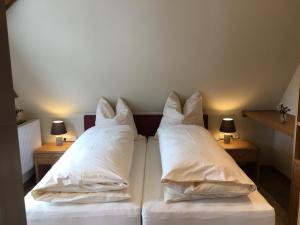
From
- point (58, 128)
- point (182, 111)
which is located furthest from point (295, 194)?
point (58, 128)

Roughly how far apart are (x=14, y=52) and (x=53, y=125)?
3.25 feet

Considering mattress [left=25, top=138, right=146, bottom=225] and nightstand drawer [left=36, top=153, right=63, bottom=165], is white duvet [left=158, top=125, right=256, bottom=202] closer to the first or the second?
mattress [left=25, top=138, right=146, bottom=225]

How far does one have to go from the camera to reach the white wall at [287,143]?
337cm

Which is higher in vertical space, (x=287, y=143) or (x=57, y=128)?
(x=57, y=128)

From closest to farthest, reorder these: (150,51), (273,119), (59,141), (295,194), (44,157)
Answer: (295,194), (150,51), (273,119), (44,157), (59,141)

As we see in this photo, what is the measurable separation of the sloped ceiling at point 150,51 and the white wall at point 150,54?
0.01 meters

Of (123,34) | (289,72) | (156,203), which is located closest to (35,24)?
(123,34)

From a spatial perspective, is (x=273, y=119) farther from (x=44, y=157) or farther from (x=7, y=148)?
(x=7, y=148)

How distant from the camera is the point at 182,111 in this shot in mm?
3484

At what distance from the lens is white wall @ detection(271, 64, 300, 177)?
3.37m

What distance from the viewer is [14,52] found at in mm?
3096

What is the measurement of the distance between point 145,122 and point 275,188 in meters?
1.79

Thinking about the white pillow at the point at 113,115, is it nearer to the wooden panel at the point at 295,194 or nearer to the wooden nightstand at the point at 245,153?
the wooden nightstand at the point at 245,153

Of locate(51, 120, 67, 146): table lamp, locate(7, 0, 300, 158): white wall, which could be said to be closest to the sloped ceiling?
locate(7, 0, 300, 158): white wall
